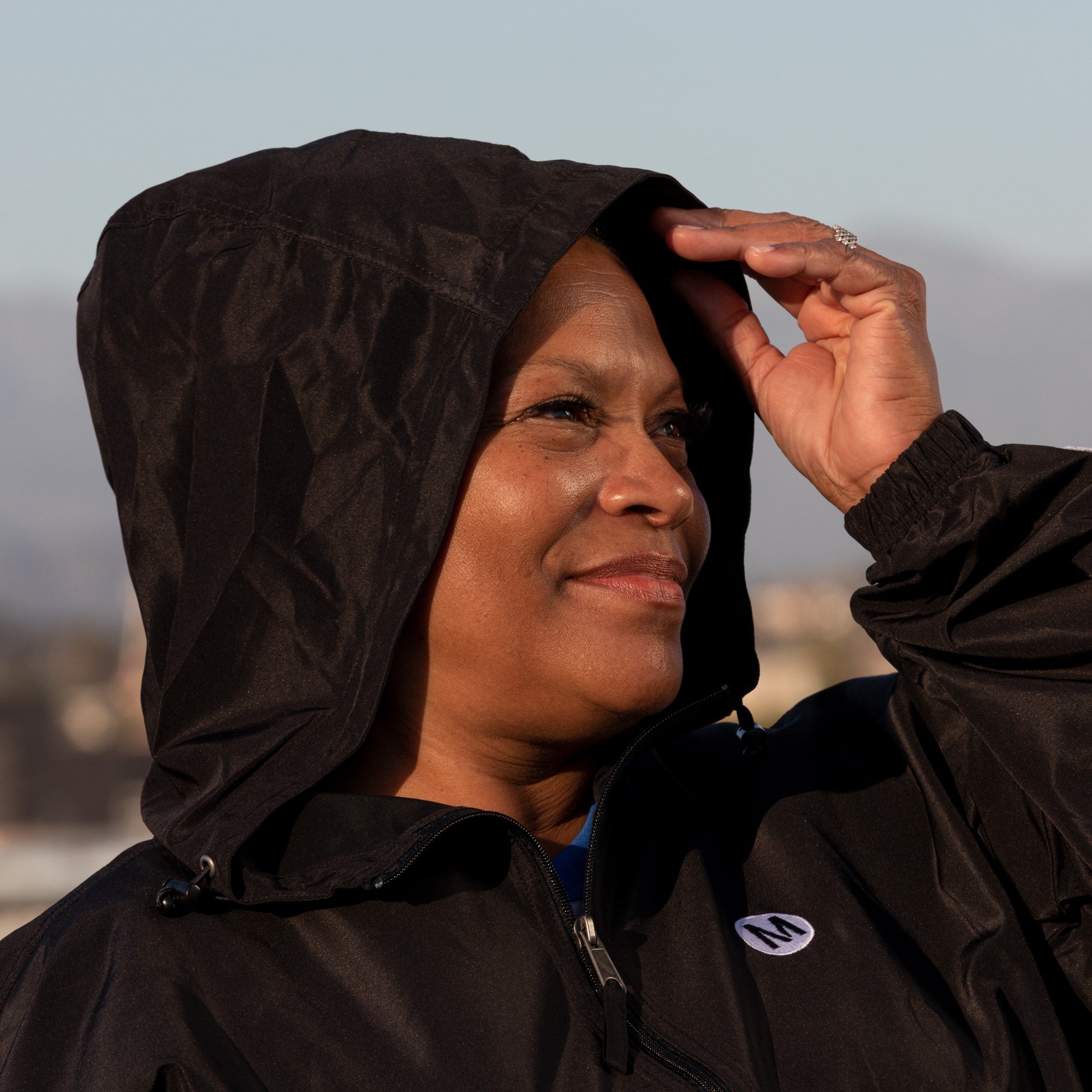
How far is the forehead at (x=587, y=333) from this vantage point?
8.90 ft

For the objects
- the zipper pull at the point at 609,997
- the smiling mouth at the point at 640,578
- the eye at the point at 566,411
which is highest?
the eye at the point at 566,411

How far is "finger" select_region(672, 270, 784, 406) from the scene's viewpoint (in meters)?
3.16

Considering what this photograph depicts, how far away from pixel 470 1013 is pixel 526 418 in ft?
3.18

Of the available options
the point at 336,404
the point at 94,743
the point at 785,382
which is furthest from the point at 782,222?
the point at 94,743

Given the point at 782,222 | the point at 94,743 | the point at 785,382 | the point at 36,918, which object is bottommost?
the point at 94,743

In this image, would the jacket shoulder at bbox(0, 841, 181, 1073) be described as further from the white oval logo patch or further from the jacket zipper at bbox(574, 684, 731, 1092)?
the white oval logo patch

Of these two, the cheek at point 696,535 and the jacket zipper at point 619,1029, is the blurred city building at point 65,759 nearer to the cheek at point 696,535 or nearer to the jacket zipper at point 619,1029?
the cheek at point 696,535

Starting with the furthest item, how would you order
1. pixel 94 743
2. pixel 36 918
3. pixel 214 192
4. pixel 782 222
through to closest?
pixel 94 743 → pixel 782 222 → pixel 214 192 → pixel 36 918

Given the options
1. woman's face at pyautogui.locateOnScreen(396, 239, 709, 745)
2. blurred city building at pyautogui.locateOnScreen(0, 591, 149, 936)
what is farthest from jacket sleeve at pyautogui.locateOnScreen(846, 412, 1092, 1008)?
blurred city building at pyautogui.locateOnScreen(0, 591, 149, 936)

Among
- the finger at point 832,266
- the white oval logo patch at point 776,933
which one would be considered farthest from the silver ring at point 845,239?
the white oval logo patch at point 776,933

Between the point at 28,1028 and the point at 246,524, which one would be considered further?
the point at 246,524

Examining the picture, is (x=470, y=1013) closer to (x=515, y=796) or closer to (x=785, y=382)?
(x=515, y=796)

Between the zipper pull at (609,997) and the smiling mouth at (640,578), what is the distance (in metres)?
0.54

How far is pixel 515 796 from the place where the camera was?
2805 millimetres
